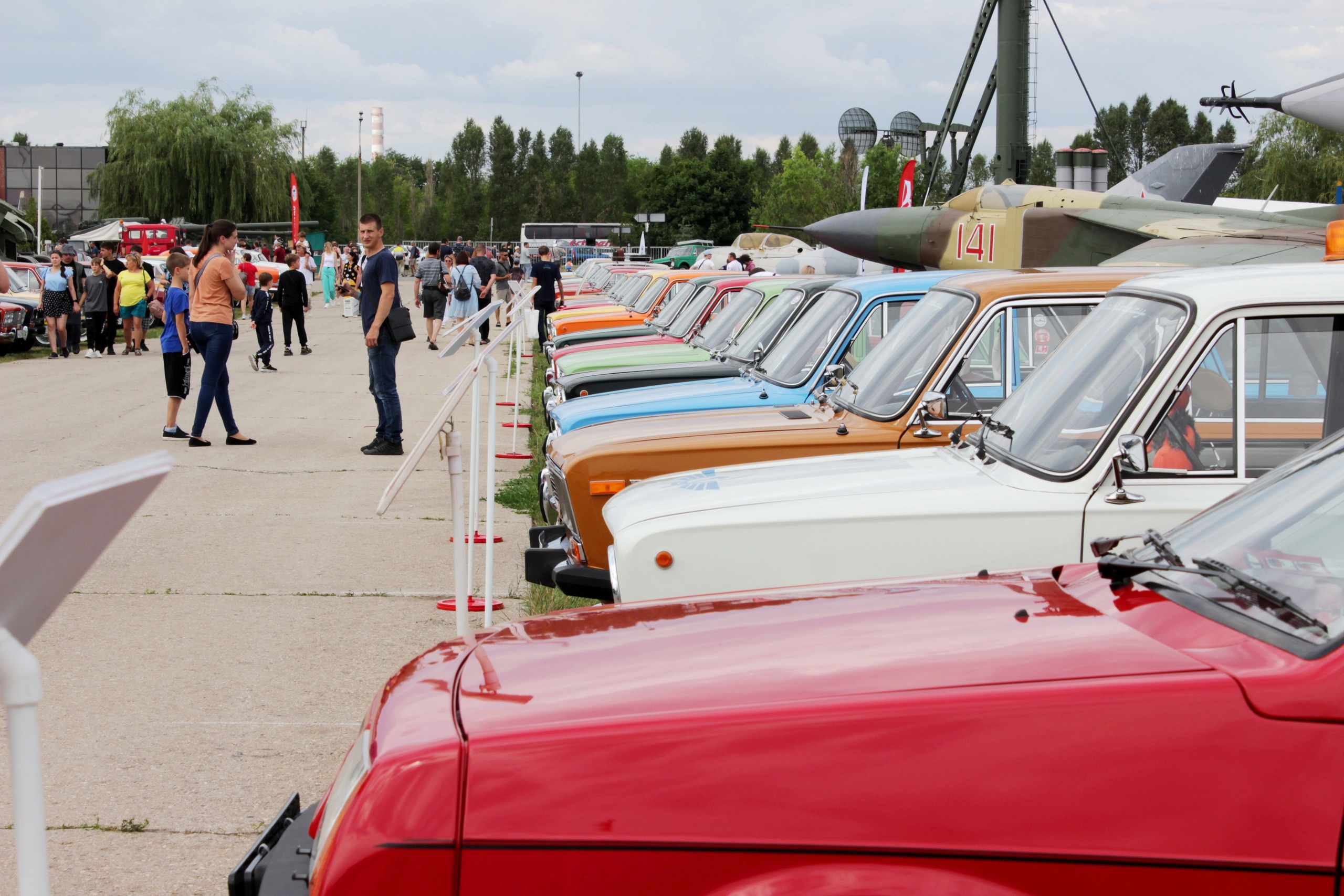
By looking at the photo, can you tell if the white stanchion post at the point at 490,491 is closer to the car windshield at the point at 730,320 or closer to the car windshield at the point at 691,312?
the car windshield at the point at 730,320

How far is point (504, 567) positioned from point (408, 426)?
21.9 feet

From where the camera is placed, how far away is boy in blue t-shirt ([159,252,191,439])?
1174 centimetres

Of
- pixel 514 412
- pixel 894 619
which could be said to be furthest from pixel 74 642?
pixel 514 412

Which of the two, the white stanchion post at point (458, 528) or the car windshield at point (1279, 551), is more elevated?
the car windshield at point (1279, 551)

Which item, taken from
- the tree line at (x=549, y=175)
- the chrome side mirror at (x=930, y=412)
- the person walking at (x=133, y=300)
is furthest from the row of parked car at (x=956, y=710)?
the tree line at (x=549, y=175)

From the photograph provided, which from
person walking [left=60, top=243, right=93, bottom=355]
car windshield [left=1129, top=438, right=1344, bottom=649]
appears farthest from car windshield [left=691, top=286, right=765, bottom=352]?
person walking [left=60, top=243, right=93, bottom=355]

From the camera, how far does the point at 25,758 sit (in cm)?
173

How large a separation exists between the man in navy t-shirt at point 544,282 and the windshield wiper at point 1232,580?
65.7ft

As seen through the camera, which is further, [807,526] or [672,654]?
[807,526]

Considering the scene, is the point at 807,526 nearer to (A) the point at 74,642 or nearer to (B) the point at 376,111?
(A) the point at 74,642

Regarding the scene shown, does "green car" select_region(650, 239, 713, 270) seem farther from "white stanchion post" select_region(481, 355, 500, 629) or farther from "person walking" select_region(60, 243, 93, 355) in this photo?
"white stanchion post" select_region(481, 355, 500, 629)

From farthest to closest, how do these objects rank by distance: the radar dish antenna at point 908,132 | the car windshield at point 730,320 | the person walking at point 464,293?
the radar dish antenna at point 908,132, the person walking at point 464,293, the car windshield at point 730,320

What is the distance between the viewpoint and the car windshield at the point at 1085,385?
392 cm

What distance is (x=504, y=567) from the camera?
24.7ft
